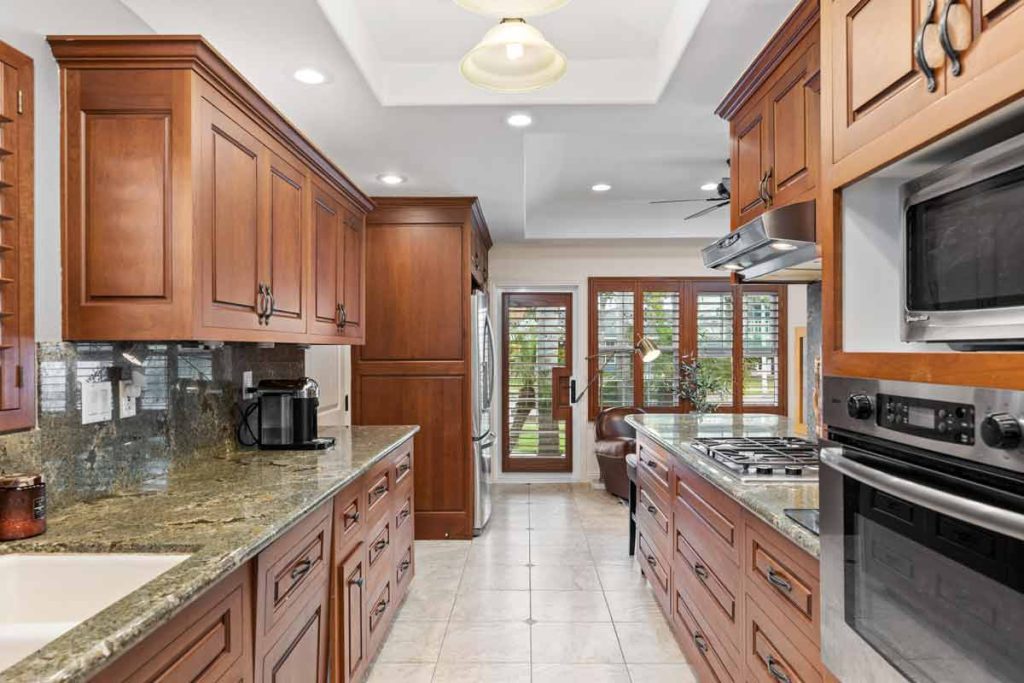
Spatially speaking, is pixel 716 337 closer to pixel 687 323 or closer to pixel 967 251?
pixel 687 323

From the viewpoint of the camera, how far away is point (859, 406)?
1096 millimetres

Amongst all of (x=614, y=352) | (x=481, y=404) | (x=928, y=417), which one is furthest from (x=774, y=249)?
(x=614, y=352)

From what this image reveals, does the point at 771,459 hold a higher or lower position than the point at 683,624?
higher

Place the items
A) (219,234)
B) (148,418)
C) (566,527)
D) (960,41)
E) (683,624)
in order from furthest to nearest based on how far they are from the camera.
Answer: (566,527), (683,624), (148,418), (219,234), (960,41)

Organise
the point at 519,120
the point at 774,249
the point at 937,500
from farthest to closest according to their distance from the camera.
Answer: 1. the point at 519,120
2. the point at 774,249
3. the point at 937,500

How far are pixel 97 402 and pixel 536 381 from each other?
4.72 metres

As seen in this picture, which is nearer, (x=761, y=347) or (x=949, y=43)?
(x=949, y=43)

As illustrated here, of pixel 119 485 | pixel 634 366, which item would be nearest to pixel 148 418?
pixel 119 485

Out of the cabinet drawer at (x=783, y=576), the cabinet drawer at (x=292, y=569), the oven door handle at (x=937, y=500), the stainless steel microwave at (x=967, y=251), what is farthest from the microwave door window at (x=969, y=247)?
the cabinet drawer at (x=292, y=569)

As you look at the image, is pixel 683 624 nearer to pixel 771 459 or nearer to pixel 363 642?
pixel 771 459

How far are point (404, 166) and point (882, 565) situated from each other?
10.3 feet

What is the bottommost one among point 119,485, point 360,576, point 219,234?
point 360,576

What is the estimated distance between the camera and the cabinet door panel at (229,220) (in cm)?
177

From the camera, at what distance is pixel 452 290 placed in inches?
173
